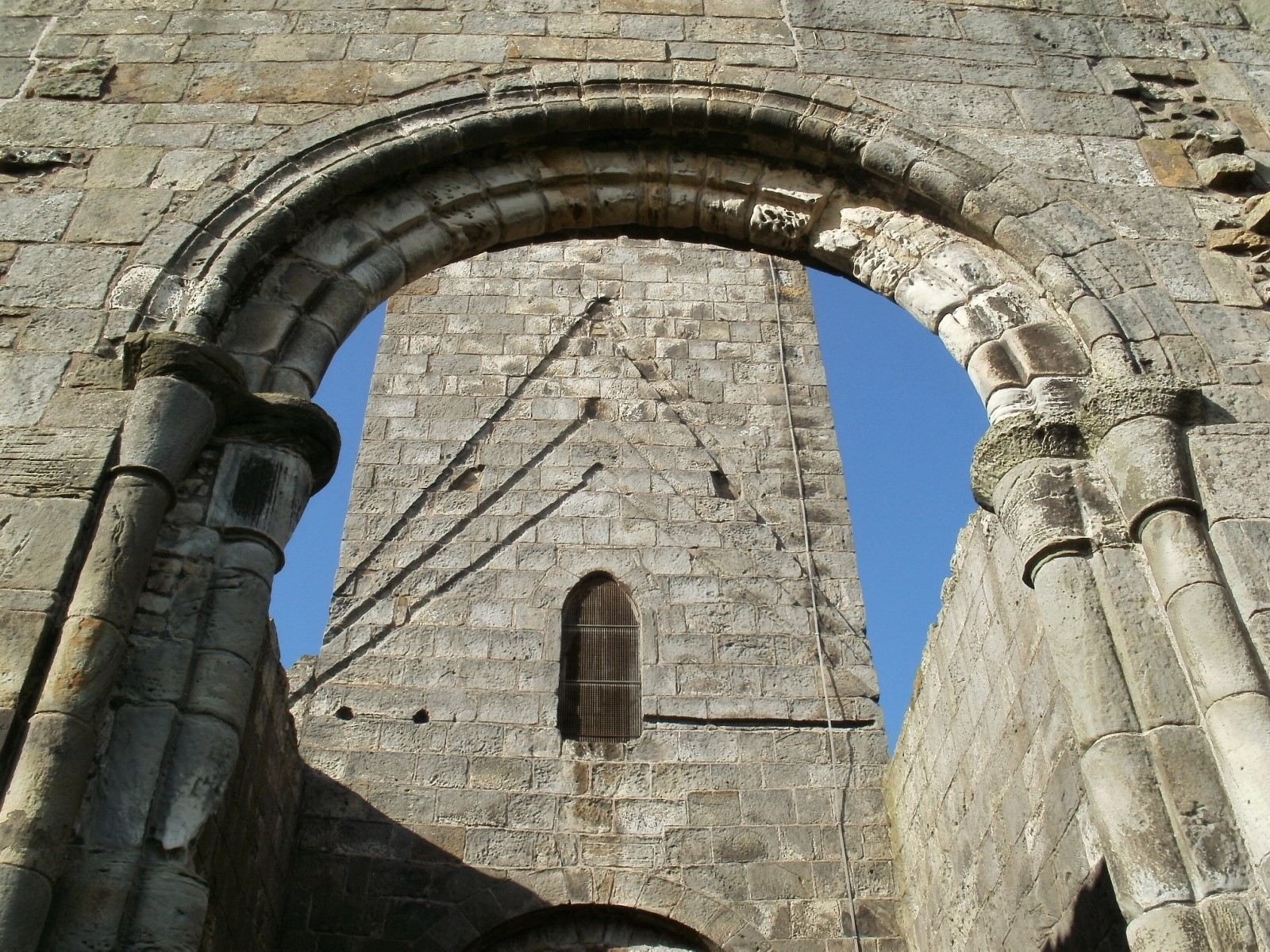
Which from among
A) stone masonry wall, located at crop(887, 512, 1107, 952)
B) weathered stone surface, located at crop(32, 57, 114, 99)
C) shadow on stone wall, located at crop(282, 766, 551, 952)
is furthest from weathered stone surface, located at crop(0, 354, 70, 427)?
stone masonry wall, located at crop(887, 512, 1107, 952)

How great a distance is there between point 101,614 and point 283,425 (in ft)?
2.75

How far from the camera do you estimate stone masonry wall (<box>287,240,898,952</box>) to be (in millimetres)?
6180

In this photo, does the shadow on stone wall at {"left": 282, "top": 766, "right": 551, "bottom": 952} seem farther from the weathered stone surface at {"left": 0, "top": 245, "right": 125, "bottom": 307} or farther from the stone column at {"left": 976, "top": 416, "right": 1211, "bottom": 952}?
the stone column at {"left": 976, "top": 416, "right": 1211, "bottom": 952}

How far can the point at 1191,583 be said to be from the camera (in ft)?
10.5

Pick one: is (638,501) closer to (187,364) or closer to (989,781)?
(989,781)

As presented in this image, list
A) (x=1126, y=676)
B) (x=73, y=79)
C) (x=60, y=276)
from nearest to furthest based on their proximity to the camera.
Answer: (x=1126, y=676) → (x=60, y=276) → (x=73, y=79)

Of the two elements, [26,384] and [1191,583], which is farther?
[26,384]

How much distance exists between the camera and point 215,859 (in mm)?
4375

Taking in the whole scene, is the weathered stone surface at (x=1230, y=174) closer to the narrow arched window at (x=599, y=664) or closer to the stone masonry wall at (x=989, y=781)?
the stone masonry wall at (x=989, y=781)

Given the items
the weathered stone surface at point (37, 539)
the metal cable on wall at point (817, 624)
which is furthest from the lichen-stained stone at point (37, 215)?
the metal cable on wall at point (817, 624)

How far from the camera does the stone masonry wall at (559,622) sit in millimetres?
6180

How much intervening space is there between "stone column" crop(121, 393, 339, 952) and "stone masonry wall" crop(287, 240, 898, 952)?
3043 millimetres

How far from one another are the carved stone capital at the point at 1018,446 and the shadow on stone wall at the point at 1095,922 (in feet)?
4.20

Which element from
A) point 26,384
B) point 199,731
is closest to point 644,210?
point 26,384
